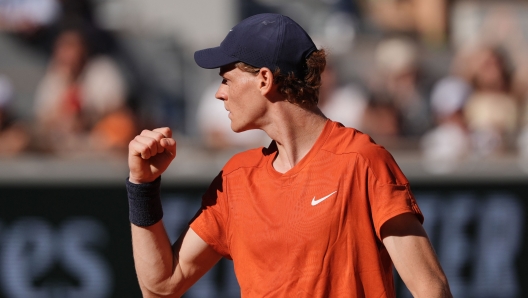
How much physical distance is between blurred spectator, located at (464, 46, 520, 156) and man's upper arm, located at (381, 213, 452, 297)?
5.16 meters

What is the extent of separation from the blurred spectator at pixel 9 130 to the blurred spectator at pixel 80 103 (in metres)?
0.15

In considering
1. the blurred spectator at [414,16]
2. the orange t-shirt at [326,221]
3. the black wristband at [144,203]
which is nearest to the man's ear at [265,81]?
the orange t-shirt at [326,221]

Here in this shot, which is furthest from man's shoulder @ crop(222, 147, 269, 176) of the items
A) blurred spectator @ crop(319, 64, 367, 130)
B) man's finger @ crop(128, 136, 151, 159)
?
blurred spectator @ crop(319, 64, 367, 130)

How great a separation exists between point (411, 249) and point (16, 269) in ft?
14.5

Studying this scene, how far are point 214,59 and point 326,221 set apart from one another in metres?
0.73

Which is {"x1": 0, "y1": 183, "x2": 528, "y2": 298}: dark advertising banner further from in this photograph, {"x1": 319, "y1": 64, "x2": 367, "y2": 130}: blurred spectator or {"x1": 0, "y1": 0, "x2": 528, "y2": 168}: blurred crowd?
{"x1": 319, "y1": 64, "x2": 367, "y2": 130}: blurred spectator

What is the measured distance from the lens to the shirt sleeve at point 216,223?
3230 mm

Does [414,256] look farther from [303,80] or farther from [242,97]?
[242,97]

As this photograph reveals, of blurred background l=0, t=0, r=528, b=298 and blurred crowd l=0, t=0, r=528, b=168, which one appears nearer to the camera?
blurred background l=0, t=0, r=528, b=298

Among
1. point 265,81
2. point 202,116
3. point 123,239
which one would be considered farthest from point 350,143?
point 202,116

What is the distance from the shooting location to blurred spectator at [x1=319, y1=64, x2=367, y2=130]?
7.93 metres

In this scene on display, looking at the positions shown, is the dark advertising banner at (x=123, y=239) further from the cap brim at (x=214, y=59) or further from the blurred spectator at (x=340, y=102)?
the cap brim at (x=214, y=59)

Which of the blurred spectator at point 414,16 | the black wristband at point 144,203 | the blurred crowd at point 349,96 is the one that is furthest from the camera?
the blurred spectator at point 414,16

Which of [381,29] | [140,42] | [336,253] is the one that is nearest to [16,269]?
[140,42]
